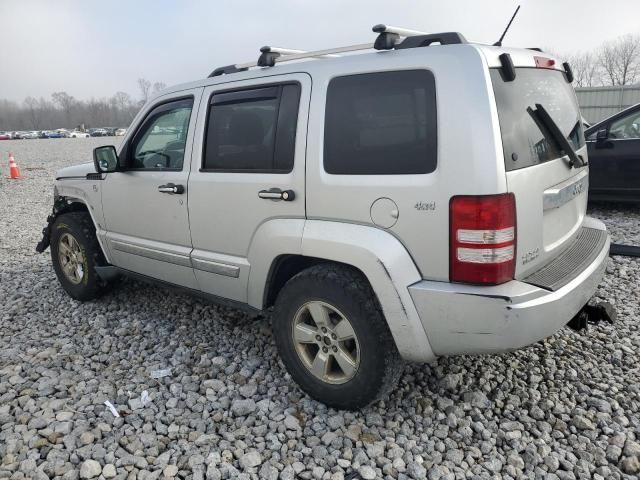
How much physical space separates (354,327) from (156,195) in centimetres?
192

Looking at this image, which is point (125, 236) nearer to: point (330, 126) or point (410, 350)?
point (330, 126)

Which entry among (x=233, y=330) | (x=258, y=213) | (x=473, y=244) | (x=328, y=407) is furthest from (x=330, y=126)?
(x=233, y=330)

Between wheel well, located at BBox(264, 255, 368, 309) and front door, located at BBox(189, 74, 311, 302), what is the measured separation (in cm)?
19

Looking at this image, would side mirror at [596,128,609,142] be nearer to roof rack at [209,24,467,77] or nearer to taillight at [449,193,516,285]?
roof rack at [209,24,467,77]

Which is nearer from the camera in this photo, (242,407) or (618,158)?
(242,407)

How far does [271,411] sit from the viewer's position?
3.00 metres

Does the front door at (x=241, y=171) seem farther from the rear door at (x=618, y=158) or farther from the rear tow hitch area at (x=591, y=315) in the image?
the rear door at (x=618, y=158)

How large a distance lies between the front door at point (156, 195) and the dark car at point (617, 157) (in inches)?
238

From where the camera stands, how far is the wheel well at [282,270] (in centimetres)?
308

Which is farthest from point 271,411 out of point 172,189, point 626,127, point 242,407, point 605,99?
point 605,99

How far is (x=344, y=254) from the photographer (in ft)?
8.80

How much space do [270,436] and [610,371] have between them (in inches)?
86.2

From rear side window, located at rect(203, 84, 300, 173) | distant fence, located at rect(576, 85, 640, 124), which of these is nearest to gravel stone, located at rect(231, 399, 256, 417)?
rear side window, located at rect(203, 84, 300, 173)

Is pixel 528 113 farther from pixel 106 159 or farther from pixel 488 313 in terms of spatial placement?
pixel 106 159
